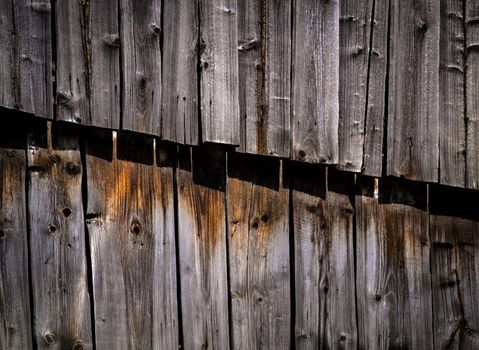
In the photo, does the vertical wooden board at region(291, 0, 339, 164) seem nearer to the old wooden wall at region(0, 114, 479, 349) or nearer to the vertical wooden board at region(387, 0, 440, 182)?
the old wooden wall at region(0, 114, 479, 349)

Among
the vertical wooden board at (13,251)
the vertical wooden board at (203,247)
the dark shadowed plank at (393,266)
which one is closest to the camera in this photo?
the vertical wooden board at (13,251)

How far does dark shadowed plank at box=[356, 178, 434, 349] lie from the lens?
338 cm

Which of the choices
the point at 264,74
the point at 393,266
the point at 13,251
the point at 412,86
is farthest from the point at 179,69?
the point at 393,266

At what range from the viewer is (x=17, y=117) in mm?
2893

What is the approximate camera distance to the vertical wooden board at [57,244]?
2.90 metres

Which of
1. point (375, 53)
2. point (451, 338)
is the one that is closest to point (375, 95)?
point (375, 53)

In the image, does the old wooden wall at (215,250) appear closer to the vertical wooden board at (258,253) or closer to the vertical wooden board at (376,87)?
the vertical wooden board at (258,253)

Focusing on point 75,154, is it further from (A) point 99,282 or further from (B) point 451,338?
(B) point 451,338

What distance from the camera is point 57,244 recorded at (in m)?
2.93

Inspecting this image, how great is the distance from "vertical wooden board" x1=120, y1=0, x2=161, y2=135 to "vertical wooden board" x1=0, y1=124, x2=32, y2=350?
515 mm

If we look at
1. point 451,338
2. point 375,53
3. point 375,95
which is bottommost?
point 451,338

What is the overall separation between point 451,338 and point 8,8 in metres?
2.76

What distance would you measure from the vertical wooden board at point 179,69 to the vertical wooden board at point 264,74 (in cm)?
23

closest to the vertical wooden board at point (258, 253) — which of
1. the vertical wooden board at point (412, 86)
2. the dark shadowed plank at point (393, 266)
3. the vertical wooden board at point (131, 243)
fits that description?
the vertical wooden board at point (131, 243)
